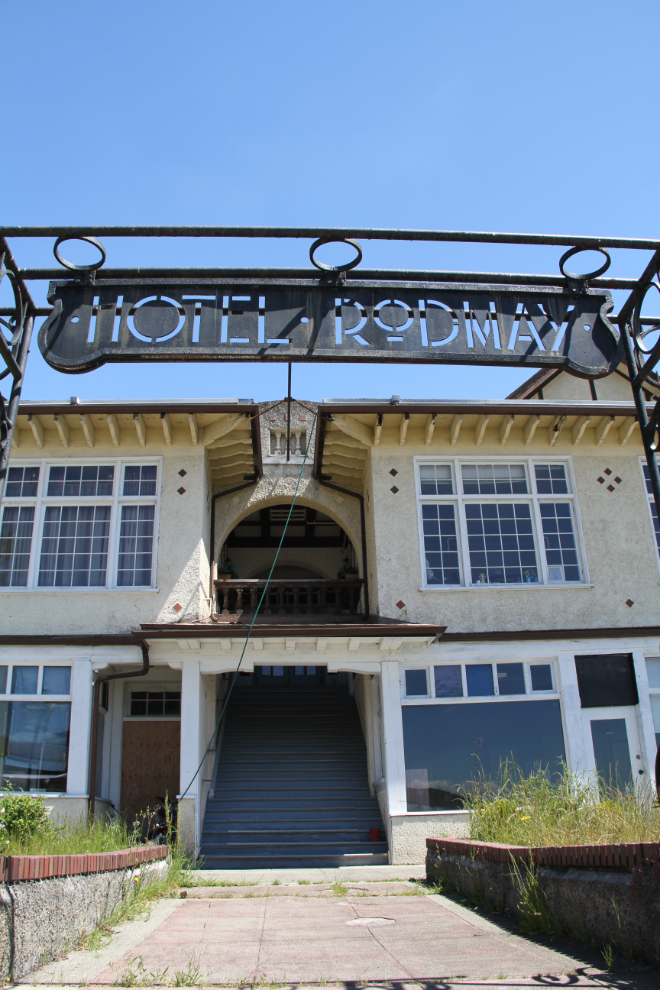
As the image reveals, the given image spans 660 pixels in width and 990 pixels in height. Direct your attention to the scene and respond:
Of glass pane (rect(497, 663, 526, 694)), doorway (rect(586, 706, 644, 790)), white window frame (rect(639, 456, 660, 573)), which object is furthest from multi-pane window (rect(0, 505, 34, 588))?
white window frame (rect(639, 456, 660, 573))

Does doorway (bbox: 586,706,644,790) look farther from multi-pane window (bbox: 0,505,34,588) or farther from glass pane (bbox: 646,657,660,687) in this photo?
multi-pane window (bbox: 0,505,34,588)

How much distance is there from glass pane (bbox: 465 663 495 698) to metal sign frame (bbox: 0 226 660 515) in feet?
27.2

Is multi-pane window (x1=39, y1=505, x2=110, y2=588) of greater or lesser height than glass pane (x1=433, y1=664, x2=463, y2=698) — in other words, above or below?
above

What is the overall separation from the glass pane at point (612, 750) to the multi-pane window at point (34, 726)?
8536 millimetres

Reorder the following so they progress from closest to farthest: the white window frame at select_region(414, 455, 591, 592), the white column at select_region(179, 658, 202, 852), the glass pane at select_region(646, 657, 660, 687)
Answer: the white column at select_region(179, 658, 202, 852) < the glass pane at select_region(646, 657, 660, 687) < the white window frame at select_region(414, 455, 591, 592)

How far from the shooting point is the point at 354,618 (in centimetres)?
1380

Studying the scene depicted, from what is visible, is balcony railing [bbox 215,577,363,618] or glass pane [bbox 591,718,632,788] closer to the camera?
glass pane [bbox 591,718,632,788]

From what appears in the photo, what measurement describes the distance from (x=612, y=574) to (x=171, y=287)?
1066cm

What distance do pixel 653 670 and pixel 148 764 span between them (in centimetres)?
931

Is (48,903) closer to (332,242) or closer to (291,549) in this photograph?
(332,242)

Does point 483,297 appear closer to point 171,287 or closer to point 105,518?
point 171,287

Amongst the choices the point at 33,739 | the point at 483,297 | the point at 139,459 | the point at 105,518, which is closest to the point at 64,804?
the point at 33,739

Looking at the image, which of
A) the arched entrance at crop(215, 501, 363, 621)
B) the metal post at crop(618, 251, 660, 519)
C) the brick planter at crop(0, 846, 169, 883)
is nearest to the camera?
the brick planter at crop(0, 846, 169, 883)

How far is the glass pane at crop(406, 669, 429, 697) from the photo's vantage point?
489 inches
